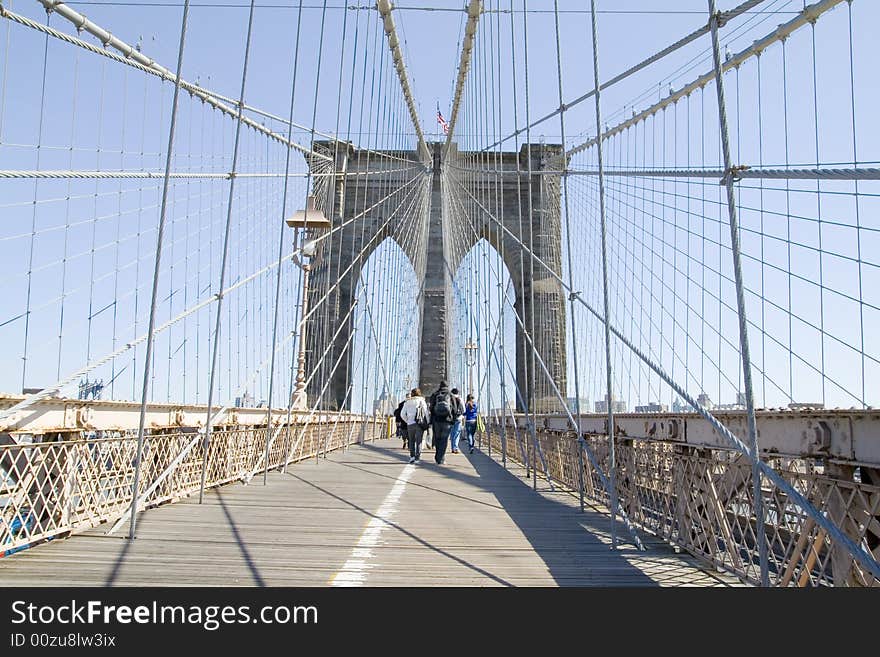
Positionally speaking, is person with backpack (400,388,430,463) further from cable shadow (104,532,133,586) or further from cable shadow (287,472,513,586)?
cable shadow (104,532,133,586)

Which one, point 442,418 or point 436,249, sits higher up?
point 436,249

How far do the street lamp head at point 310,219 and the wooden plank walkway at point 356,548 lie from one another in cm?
512

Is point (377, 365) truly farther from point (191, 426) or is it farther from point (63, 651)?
point (63, 651)

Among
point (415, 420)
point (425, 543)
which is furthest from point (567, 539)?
point (415, 420)

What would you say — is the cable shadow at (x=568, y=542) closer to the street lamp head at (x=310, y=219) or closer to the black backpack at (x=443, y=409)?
the black backpack at (x=443, y=409)

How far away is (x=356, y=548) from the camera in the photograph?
9.37 feet

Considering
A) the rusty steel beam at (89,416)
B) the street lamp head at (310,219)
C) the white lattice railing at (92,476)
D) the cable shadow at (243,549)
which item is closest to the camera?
the cable shadow at (243,549)

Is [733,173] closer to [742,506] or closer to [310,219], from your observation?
[742,506]

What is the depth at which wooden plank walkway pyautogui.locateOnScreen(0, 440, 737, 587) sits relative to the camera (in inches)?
91.8

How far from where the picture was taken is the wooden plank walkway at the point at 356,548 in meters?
2.33

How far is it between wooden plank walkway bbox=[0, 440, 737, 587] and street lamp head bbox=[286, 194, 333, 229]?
512 centimetres

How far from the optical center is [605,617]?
162cm

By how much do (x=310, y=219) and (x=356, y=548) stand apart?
6.83 m

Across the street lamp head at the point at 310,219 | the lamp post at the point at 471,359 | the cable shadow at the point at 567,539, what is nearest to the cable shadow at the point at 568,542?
the cable shadow at the point at 567,539
